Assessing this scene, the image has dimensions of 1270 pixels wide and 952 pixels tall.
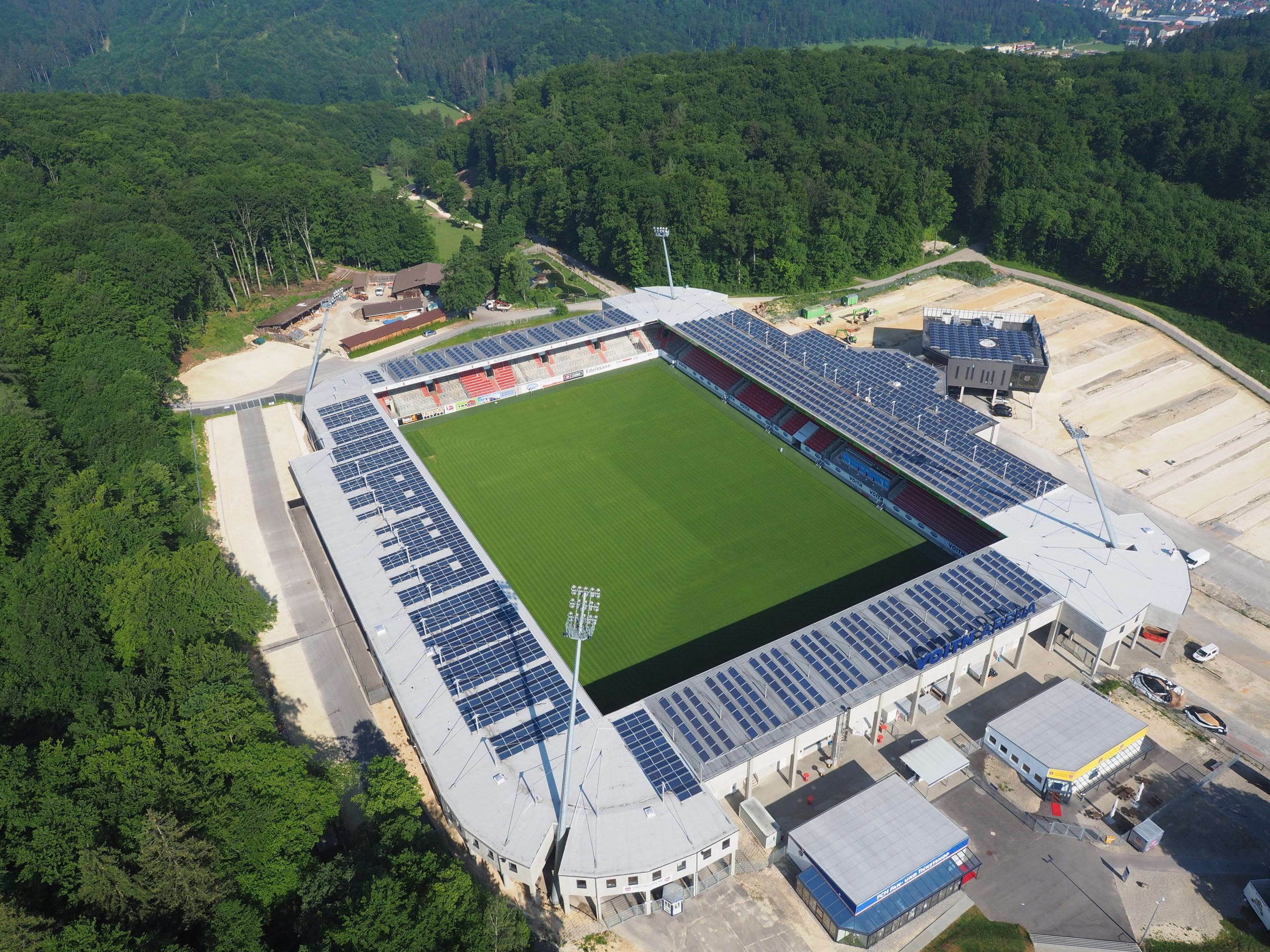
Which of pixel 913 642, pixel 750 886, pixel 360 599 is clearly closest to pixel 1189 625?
pixel 913 642

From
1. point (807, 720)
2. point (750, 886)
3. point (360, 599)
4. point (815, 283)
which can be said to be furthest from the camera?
point (815, 283)

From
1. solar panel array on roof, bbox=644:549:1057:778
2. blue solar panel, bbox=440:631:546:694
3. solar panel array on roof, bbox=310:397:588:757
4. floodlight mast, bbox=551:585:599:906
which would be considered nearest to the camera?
floodlight mast, bbox=551:585:599:906

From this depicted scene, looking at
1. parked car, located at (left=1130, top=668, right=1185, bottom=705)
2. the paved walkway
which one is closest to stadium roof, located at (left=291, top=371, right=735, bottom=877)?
the paved walkway

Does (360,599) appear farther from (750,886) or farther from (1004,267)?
(1004,267)

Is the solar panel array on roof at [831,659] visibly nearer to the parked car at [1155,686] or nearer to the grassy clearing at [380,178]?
the parked car at [1155,686]

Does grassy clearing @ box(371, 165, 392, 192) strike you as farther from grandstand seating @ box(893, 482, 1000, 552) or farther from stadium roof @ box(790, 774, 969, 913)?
stadium roof @ box(790, 774, 969, 913)

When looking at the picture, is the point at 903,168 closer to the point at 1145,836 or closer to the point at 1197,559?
the point at 1197,559
